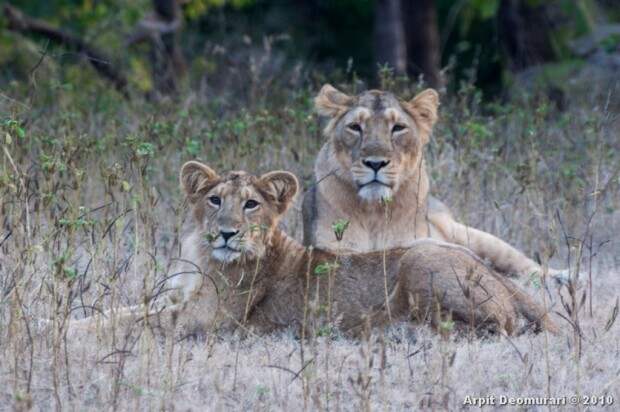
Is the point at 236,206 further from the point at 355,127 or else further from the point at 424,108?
the point at 424,108

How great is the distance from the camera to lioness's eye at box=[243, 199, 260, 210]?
21.7ft

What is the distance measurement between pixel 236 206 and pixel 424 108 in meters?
1.95

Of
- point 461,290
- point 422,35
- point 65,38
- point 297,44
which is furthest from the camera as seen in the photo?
point 297,44

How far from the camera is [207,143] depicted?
9242 mm

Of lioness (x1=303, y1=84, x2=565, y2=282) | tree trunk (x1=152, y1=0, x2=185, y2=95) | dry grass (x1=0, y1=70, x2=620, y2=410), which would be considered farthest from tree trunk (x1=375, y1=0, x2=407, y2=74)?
lioness (x1=303, y1=84, x2=565, y2=282)

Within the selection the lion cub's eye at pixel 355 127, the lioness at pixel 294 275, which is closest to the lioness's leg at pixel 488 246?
the lion cub's eye at pixel 355 127

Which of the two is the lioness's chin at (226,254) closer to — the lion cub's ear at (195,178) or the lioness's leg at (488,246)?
the lion cub's ear at (195,178)

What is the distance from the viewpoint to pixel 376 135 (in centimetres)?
770

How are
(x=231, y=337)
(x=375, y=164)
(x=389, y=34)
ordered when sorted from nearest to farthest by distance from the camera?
(x=231, y=337), (x=375, y=164), (x=389, y=34)

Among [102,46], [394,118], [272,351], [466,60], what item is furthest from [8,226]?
[466,60]

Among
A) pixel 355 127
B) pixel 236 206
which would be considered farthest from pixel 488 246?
pixel 236 206

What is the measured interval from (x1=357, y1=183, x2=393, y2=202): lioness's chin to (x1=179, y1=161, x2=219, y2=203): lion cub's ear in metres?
1.08

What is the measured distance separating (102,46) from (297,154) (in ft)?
21.3

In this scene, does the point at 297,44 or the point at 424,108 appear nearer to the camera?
the point at 424,108
